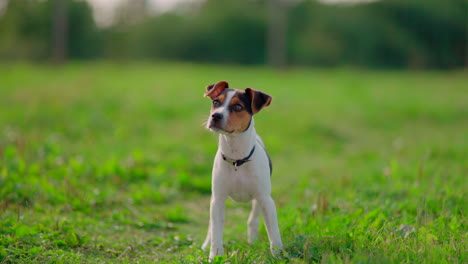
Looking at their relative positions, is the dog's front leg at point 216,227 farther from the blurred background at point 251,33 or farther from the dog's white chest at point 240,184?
the blurred background at point 251,33

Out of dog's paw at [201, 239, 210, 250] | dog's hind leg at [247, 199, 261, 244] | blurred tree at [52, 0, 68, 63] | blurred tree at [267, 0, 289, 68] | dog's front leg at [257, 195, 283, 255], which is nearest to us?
dog's front leg at [257, 195, 283, 255]

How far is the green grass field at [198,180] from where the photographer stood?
4633mm

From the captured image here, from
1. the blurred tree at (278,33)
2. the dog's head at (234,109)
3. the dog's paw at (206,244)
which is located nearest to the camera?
the dog's head at (234,109)

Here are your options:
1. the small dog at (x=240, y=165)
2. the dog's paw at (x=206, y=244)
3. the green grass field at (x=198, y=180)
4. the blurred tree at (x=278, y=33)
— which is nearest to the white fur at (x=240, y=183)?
the small dog at (x=240, y=165)

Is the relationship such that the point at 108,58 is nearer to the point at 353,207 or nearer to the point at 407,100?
the point at 407,100

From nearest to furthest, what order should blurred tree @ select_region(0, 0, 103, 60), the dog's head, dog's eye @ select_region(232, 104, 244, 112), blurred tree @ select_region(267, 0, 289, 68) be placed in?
the dog's head, dog's eye @ select_region(232, 104, 244, 112), blurred tree @ select_region(0, 0, 103, 60), blurred tree @ select_region(267, 0, 289, 68)

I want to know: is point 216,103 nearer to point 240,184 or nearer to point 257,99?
point 257,99

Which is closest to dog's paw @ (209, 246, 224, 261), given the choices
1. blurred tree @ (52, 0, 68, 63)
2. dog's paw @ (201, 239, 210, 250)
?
dog's paw @ (201, 239, 210, 250)

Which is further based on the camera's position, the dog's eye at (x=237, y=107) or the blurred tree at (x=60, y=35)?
the blurred tree at (x=60, y=35)

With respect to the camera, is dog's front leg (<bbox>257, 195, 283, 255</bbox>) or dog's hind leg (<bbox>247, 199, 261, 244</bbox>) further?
dog's hind leg (<bbox>247, 199, 261, 244</bbox>)

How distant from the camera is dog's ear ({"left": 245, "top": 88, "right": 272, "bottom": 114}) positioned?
14.9 ft

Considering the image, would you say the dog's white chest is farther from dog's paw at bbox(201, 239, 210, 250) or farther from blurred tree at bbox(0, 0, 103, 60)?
blurred tree at bbox(0, 0, 103, 60)

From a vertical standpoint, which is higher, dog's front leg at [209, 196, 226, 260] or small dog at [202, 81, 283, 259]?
small dog at [202, 81, 283, 259]

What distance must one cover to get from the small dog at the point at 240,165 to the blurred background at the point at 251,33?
26.2 metres
